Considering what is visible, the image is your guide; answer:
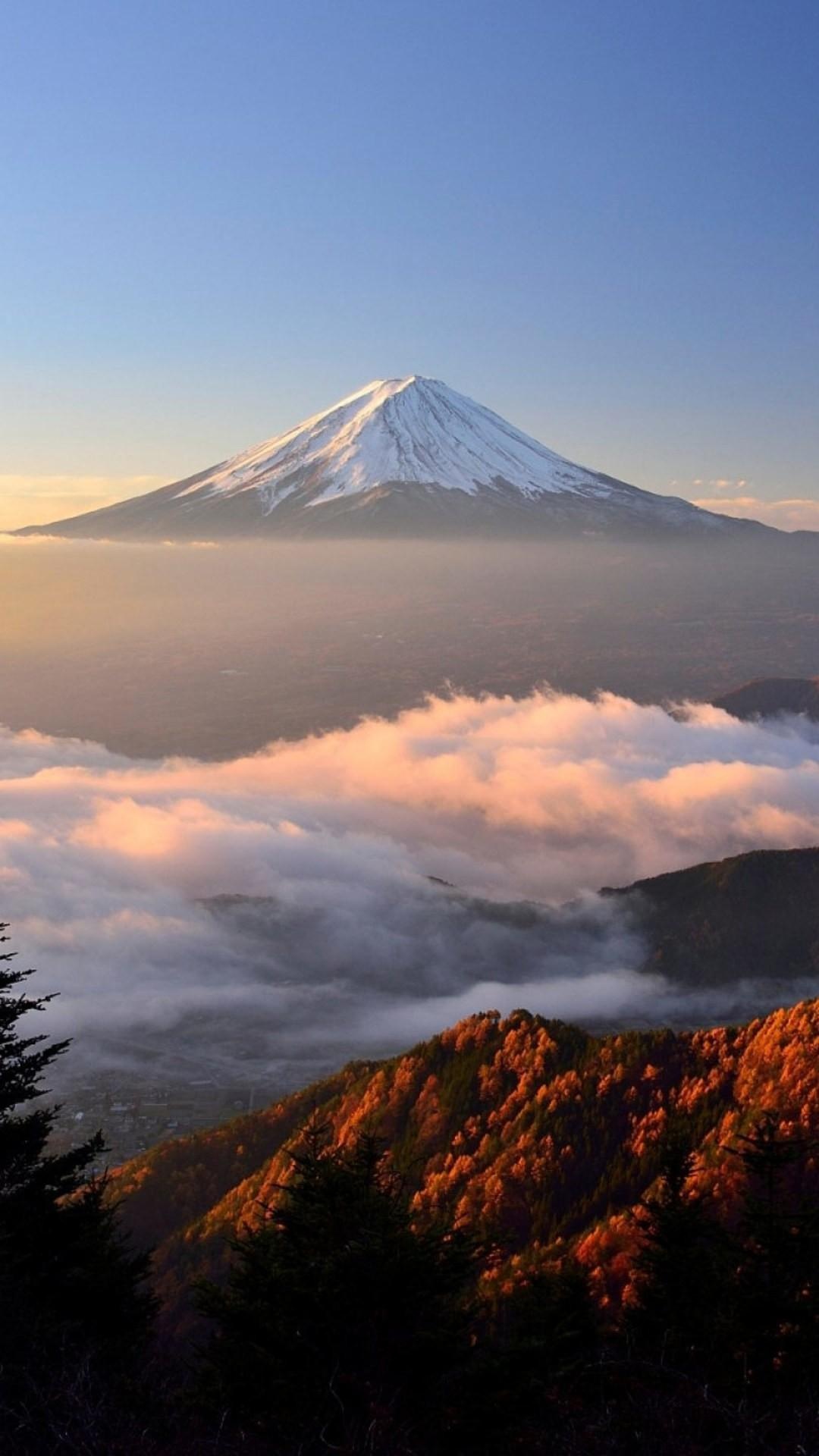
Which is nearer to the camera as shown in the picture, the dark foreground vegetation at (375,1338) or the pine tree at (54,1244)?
the dark foreground vegetation at (375,1338)

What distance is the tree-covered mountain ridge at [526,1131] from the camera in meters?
87.8

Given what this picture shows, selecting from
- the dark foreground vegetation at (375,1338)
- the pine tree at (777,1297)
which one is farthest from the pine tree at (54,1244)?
the pine tree at (777,1297)

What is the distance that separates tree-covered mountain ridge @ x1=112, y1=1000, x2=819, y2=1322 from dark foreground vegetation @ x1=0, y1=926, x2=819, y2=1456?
145ft

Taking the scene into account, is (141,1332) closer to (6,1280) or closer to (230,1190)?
(6,1280)

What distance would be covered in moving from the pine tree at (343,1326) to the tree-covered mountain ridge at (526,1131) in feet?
167

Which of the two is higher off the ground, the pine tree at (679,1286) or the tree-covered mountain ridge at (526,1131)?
the pine tree at (679,1286)

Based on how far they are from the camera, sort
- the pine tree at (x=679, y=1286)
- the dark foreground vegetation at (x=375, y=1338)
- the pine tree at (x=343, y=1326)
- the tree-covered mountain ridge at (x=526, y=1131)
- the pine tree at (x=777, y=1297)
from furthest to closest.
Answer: the tree-covered mountain ridge at (x=526, y=1131), the pine tree at (x=679, y=1286), the pine tree at (x=777, y=1297), the pine tree at (x=343, y=1326), the dark foreground vegetation at (x=375, y=1338)

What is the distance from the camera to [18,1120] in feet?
91.3

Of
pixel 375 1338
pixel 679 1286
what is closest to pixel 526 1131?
pixel 679 1286

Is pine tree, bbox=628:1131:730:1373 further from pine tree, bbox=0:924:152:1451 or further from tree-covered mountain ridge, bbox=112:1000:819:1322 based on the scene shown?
tree-covered mountain ridge, bbox=112:1000:819:1322

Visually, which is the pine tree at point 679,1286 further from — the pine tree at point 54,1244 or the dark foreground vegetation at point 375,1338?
the pine tree at point 54,1244

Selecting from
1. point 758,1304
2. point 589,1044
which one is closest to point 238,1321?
point 758,1304

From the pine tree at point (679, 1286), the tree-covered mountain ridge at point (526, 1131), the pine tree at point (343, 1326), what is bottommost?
the tree-covered mountain ridge at point (526, 1131)

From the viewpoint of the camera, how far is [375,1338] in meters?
20.3
